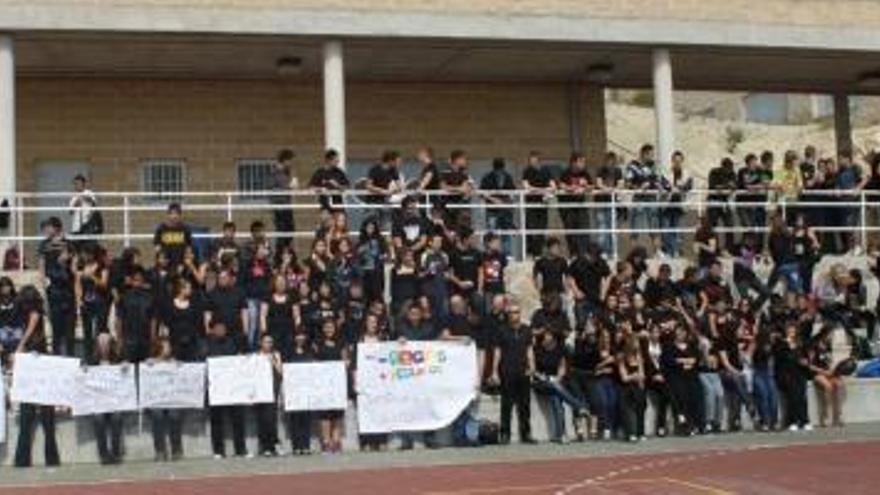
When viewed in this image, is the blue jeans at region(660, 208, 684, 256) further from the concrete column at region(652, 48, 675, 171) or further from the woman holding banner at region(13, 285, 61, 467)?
the woman holding banner at region(13, 285, 61, 467)

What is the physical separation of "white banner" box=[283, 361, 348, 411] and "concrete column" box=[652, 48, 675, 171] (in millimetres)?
9014

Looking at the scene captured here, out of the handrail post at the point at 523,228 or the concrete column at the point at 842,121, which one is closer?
the handrail post at the point at 523,228

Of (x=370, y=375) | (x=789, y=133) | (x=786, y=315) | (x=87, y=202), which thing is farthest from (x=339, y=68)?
(x=789, y=133)

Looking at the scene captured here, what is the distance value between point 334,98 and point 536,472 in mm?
9836

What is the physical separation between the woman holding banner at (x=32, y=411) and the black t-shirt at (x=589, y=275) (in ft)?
23.8

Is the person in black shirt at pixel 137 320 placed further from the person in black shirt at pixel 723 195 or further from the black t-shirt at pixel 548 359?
the person in black shirt at pixel 723 195

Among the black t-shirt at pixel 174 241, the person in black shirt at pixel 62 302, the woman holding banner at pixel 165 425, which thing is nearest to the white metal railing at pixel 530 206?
the black t-shirt at pixel 174 241

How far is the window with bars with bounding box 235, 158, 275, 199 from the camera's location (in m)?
26.1

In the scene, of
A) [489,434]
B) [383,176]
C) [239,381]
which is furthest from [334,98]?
[489,434]

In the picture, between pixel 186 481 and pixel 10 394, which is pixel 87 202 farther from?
pixel 186 481

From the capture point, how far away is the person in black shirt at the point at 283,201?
20531 mm

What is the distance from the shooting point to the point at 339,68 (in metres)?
22.9

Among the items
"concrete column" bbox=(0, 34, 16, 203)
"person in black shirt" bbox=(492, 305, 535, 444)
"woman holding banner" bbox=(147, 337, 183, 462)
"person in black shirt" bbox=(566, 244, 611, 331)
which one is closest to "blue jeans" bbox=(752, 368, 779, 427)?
"person in black shirt" bbox=(566, 244, 611, 331)

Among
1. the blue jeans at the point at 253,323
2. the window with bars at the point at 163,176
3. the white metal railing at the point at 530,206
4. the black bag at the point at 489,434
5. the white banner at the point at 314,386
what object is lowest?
the black bag at the point at 489,434
